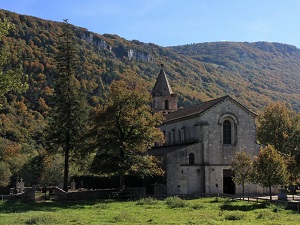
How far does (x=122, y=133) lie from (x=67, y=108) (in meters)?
6.58

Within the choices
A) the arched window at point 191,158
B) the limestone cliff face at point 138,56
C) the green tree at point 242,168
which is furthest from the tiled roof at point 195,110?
the limestone cliff face at point 138,56

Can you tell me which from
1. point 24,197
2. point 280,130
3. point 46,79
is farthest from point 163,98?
point 46,79

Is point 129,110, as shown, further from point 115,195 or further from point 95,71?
point 95,71

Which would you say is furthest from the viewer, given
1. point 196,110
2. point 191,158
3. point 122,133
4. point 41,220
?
point 196,110

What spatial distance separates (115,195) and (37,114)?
267 feet

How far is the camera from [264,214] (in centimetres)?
2916

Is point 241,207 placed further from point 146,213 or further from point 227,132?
point 227,132

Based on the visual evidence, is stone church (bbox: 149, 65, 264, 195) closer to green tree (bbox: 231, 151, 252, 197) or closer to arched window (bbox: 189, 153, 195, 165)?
arched window (bbox: 189, 153, 195, 165)

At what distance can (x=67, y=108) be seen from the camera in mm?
45406

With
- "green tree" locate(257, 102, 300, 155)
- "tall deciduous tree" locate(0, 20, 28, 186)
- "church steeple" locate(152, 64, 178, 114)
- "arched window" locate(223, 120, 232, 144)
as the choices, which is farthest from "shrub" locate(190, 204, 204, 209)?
"church steeple" locate(152, 64, 178, 114)

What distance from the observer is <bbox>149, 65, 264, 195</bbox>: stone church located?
4903 centimetres

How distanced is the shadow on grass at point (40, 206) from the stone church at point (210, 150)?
12.2 m

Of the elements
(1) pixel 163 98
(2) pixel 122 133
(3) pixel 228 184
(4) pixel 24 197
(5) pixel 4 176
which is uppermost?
(1) pixel 163 98

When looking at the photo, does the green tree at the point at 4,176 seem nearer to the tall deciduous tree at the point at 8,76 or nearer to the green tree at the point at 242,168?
the green tree at the point at 242,168
